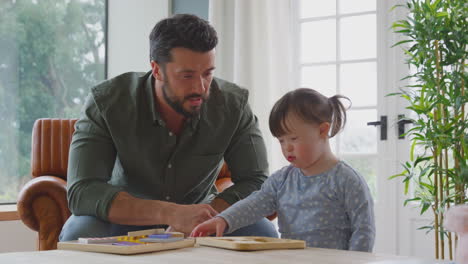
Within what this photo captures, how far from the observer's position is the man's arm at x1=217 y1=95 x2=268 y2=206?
210 centimetres

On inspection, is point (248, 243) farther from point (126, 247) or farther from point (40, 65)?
point (40, 65)

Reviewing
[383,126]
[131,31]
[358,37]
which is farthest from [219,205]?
[131,31]

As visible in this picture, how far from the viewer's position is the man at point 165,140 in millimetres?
1885

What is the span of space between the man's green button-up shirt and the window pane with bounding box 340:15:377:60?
1635 millimetres

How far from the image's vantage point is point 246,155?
2.11m

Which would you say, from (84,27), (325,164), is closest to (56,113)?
(84,27)

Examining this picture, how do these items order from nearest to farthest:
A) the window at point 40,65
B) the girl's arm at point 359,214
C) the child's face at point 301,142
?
the girl's arm at point 359,214 < the child's face at point 301,142 < the window at point 40,65

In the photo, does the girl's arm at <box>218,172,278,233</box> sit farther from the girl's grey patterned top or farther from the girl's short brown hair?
the girl's short brown hair

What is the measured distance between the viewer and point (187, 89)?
1.96m

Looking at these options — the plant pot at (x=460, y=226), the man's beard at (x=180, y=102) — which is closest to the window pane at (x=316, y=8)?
the man's beard at (x=180, y=102)

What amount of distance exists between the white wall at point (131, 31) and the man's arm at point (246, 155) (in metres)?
2.25

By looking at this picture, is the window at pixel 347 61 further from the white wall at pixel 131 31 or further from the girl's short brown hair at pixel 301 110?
the girl's short brown hair at pixel 301 110

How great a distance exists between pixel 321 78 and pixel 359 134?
1.44ft

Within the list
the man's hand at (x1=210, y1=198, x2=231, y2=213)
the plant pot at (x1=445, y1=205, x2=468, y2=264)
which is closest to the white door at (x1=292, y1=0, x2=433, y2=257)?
the man's hand at (x1=210, y1=198, x2=231, y2=213)
